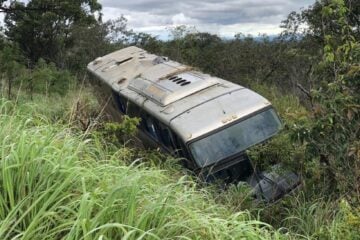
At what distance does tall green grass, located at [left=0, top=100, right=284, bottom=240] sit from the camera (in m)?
3.03

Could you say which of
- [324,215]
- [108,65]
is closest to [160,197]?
[324,215]

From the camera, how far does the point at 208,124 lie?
7766 mm

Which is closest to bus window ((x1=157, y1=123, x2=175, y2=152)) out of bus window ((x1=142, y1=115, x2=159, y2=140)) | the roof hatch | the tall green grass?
bus window ((x1=142, y1=115, x2=159, y2=140))

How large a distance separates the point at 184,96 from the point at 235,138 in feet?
5.37

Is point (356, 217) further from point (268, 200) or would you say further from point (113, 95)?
point (113, 95)

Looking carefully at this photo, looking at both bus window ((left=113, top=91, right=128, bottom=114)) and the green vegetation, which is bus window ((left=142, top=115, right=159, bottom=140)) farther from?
bus window ((left=113, top=91, right=128, bottom=114))

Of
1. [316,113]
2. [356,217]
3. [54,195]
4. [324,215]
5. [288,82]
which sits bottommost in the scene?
[288,82]

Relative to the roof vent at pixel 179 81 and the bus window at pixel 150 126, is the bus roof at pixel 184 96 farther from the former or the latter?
the bus window at pixel 150 126

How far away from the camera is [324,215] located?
5301mm

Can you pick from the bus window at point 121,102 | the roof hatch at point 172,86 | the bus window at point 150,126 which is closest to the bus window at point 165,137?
the bus window at point 150,126

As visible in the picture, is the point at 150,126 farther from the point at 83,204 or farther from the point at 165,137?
the point at 83,204

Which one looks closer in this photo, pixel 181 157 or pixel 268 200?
pixel 268 200

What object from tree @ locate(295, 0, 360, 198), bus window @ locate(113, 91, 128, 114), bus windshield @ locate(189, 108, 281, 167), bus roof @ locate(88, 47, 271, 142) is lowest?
bus window @ locate(113, 91, 128, 114)

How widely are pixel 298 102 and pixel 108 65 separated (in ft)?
16.8
